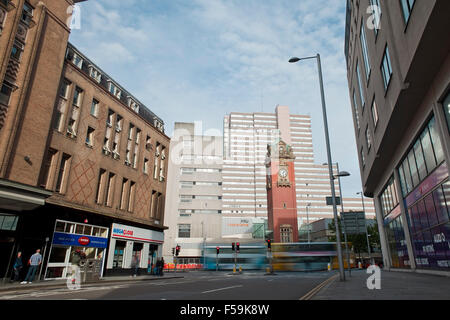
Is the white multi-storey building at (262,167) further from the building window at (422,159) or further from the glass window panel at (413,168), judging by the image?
the glass window panel at (413,168)

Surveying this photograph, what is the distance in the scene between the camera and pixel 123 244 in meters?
25.7

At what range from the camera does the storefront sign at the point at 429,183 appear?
13.9 meters

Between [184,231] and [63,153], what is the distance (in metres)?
55.5

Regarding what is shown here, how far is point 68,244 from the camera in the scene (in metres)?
19.5

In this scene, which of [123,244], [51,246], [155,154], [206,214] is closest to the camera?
[51,246]

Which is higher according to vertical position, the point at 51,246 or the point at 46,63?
the point at 46,63

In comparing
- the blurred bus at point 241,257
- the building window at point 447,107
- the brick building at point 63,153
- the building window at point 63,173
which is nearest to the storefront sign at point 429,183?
the building window at point 447,107

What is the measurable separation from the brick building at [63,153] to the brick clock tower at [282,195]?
46.4 meters

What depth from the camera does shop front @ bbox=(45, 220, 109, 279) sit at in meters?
18.5

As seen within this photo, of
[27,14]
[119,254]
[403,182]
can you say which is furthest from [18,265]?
[403,182]

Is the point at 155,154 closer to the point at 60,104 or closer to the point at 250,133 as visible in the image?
the point at 60,104

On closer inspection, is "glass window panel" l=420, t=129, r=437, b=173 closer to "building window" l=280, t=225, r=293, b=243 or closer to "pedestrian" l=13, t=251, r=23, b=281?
"pedestrian" l=13, t=251, r=23, b=281

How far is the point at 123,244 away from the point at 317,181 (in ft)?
414

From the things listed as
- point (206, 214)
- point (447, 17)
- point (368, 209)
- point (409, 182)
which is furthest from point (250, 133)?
point (447, 17)
